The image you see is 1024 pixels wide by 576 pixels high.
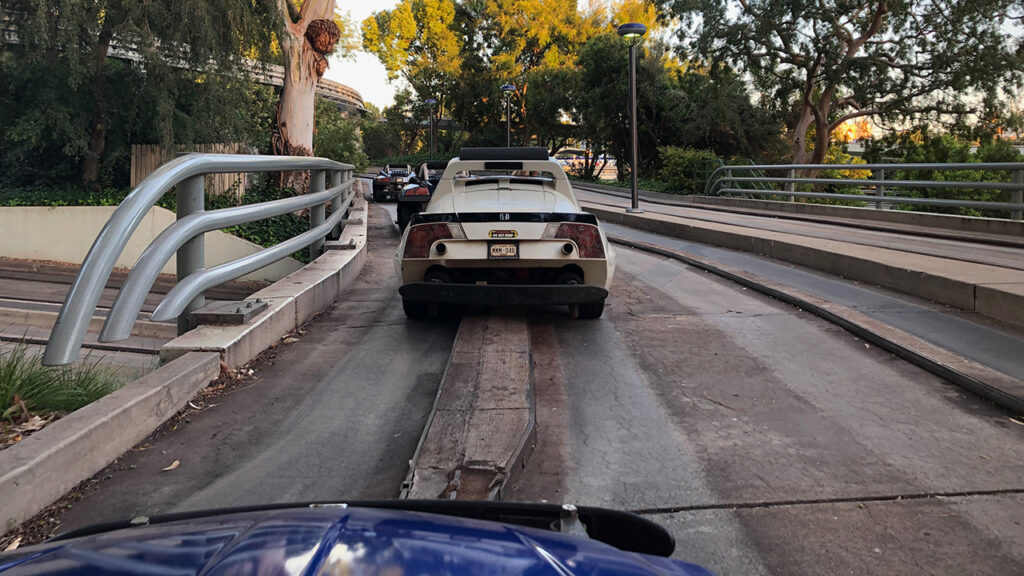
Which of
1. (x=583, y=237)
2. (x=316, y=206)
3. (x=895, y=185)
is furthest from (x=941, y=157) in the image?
(x=583, y=237)

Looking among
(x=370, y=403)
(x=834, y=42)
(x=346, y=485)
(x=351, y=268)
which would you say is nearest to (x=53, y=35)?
(x=351, y=268)

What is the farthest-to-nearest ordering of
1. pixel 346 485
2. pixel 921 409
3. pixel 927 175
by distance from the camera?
pixel 927 175 → pixel 921 409 → pixel 346 485

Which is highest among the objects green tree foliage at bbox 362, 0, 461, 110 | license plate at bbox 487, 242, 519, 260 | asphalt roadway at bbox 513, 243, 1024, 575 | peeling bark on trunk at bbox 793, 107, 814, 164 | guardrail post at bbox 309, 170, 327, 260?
green tree foliage at bbox 362, 0, 461, 110

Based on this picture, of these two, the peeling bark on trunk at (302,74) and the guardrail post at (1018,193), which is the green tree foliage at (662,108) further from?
the guardrail post at (1018,193)

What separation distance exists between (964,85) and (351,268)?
94.8 ft

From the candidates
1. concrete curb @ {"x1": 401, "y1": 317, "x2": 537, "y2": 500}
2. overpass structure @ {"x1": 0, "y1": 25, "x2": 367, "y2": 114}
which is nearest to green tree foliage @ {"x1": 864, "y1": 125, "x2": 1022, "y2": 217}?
concrete curb @ {"x1": 401, "y1": 317, "x2": 537, "y2": 500}

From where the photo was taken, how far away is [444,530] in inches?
63.0

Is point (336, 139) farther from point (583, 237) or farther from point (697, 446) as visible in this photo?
point (697, 446)

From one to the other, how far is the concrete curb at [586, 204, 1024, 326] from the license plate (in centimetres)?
431

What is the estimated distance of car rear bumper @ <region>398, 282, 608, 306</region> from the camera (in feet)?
20.7

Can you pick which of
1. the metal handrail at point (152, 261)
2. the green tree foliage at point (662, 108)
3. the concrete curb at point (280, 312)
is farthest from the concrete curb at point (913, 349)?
the green tree foliage at point (662, 108)

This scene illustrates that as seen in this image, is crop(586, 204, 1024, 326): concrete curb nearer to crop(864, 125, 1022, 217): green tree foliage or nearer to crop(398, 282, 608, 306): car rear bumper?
crop(398, 282, 608, 306): car rear bumper

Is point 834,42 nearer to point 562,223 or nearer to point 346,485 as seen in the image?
point 562,223

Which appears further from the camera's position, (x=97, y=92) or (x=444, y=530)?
(x=97, y=92)
